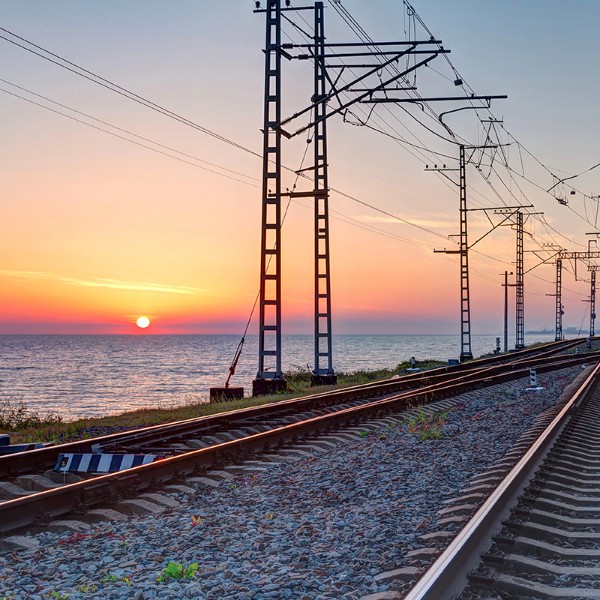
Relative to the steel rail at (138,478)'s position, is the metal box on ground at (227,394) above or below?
below

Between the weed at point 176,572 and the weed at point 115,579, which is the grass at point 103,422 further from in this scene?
the weed at point 176,572

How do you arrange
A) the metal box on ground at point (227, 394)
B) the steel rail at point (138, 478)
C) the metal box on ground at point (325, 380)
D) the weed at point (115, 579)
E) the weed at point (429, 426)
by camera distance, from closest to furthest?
the weed at point (115, 579) → the steel rail at point (138, 478) → the weed at point (429, 426) → the metal box on ground at point (227, 394) → the metal box on ground at point (325, 380)

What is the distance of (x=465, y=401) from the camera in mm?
20031

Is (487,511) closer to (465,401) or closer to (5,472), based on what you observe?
(5,472)

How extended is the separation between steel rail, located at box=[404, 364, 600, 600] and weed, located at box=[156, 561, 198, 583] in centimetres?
168

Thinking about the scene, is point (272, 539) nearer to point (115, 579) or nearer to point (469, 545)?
point (115, 579)

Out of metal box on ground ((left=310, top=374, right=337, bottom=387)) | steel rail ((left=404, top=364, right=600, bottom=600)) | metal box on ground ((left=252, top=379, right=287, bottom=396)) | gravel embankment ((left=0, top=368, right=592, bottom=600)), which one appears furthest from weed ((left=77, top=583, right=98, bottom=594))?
metal box on ground ((left=310, top=374, right=337, bottom=387))

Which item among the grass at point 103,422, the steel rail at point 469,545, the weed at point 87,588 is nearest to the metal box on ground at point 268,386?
the grass at point 103,422

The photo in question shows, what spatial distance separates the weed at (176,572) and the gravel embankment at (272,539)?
6 cm

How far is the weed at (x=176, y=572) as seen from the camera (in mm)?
5523

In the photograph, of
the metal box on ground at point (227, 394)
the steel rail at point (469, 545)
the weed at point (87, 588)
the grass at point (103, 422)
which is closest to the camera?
the steel rail at point (469, 545)

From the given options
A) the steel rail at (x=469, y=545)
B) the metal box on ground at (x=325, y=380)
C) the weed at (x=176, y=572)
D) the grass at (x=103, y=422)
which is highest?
the steel rail at (x=469, y=545)

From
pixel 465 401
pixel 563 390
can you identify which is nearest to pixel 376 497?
pixel 465 401

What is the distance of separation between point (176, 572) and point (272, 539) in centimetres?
120
